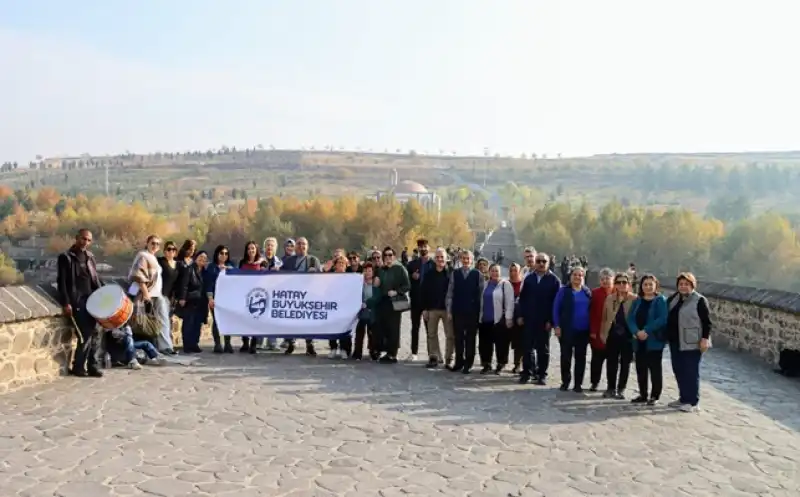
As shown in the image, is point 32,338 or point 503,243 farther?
point 503,243

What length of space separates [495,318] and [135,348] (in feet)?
16.7

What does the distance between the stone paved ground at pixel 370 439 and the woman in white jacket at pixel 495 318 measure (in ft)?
2.90

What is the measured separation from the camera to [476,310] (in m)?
11.1

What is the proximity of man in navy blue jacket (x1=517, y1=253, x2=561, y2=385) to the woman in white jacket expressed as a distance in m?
0.31

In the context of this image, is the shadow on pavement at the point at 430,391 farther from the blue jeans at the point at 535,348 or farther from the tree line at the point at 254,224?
the tree line at the point at 254,224

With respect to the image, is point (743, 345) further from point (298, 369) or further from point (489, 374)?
point (298, 369)

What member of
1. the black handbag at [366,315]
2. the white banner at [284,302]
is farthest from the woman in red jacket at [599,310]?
the white banner at [284,302]

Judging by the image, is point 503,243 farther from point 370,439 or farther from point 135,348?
point 370,439

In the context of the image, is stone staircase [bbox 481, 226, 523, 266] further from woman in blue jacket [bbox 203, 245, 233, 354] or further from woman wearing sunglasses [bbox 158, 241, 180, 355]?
woman wearing sunglasses [bbox 158, 241, 180, 355]

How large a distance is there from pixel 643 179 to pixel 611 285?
185m

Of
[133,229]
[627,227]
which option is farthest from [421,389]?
[133,229]

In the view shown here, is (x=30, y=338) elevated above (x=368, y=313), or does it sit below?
above

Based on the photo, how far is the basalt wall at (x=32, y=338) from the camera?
8.70 metres

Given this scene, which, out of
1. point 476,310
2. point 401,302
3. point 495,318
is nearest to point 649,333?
point 495,318
